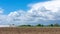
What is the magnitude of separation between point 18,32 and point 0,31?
2.10 m

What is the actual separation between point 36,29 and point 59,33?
275 cm

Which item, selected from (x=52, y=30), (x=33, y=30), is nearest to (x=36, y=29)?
(x=33, y=30)

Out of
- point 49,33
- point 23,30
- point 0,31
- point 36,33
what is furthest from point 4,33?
point 49,33

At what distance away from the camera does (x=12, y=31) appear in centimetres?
2338

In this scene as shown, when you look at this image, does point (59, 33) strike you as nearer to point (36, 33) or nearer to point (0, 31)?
point (36, 33)

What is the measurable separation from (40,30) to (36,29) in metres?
0.50

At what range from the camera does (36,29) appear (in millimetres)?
23406

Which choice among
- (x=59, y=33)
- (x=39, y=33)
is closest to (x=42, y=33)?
(x=39, y=33)

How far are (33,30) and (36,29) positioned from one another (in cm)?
38

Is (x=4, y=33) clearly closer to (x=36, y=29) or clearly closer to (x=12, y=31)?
(x=12, y=31)

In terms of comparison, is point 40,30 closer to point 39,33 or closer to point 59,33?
point 39,33

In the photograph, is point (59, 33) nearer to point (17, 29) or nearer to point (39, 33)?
point (39, 33)

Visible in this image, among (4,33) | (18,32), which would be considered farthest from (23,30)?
(4,33)

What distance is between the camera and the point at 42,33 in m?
23.6
